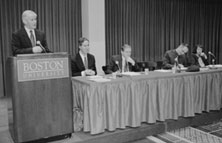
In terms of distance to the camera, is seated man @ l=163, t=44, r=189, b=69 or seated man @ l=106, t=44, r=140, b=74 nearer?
seated man @ l=106, t=44, r=140, b=74

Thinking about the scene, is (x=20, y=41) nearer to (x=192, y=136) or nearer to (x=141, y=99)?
(x=141, y=99)

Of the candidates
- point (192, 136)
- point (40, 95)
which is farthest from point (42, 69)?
point (192, 136)

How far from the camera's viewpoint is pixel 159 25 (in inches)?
309

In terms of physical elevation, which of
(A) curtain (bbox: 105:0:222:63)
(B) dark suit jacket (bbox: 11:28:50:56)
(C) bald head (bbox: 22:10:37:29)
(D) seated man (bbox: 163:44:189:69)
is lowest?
(D) seated man (bbox: 163:44:189:69)

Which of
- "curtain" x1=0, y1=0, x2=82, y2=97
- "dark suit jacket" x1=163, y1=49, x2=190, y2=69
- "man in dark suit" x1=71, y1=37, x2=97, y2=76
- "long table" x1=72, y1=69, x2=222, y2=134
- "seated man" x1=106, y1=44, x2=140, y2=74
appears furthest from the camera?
"curtain" x1=0, y1=0, x2=82, y2=97

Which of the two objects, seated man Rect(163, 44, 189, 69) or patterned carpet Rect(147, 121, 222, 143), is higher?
seated man Rect(163, 44, 189, 69)

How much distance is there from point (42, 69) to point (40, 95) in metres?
0.27

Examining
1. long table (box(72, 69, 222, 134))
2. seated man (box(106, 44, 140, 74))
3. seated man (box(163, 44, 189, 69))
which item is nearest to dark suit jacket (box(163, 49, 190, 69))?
seated man (box(163, 44, 189, 69))

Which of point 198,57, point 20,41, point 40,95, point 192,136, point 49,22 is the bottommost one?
point 192,136

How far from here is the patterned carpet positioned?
10.4ft

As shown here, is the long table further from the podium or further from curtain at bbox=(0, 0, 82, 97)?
curtain at bbox=(0, 0, 82, 97)

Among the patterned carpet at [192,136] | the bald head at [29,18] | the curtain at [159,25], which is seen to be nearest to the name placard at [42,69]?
the bald head at [29,18]

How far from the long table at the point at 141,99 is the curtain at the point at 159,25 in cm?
373

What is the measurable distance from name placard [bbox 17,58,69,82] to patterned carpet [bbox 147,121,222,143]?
1438mm
